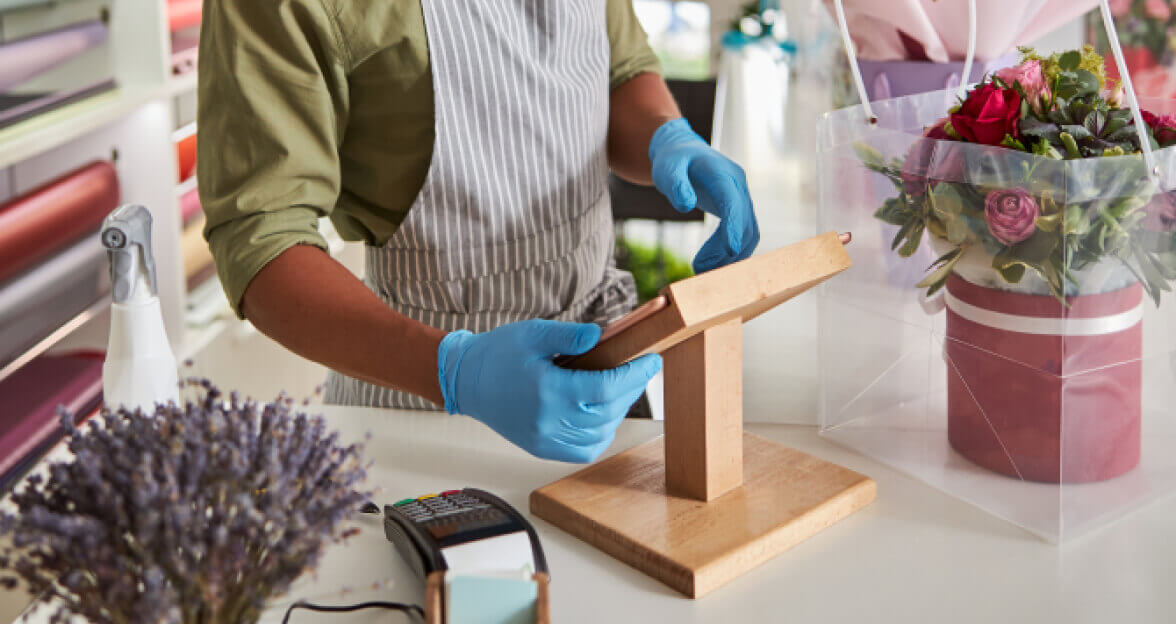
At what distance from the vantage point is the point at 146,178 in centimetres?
269

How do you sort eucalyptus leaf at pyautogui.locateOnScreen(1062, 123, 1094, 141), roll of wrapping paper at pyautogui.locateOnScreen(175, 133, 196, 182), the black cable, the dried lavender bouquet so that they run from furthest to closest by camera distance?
roll of wrapping paper at pyautogui.locateOnScreen(175, 133, 196, 182), eucalyptus leaf at pyautogui.locateOnScreen(1062, 123, 1094, 141), the black cable, the dried lavender bouquet

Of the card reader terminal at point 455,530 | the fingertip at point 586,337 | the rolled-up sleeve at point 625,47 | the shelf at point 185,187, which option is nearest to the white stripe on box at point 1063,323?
the fingertip at point 586,337

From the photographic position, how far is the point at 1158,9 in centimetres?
396

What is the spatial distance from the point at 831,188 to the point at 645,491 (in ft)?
1.42

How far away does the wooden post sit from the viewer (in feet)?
3.50

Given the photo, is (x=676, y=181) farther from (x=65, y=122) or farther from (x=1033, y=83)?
(x=65, y=122)

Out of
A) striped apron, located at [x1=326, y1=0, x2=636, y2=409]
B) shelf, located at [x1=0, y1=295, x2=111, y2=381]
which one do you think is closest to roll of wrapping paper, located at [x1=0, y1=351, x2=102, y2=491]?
shelf, located at [x1=0, y1=295, x2=111, y2=381]

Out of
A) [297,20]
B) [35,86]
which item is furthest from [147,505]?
[35,86]

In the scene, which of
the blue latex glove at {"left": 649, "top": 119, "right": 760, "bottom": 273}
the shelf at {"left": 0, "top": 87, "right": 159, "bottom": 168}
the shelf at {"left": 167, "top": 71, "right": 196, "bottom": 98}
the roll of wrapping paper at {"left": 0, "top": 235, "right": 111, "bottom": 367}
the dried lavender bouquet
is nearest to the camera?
the dried lavender bouquet

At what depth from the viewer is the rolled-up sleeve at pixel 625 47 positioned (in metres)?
1.76

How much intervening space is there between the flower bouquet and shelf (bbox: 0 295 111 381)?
1864mm

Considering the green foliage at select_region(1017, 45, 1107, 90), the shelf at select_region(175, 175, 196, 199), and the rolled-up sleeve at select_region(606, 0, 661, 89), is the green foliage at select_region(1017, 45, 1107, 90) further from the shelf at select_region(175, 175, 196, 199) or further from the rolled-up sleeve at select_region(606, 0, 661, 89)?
the shelf at select_region(175, 175, 196, 199)

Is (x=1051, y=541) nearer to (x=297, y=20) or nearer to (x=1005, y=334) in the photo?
(x=1005, y=334)

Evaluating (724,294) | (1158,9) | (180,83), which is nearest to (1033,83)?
(724,294)
